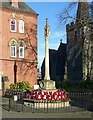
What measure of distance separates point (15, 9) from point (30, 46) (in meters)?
6.05

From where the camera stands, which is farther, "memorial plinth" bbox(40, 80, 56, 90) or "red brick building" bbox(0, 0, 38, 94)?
"red brick building" bbox(0, 0, 38, 94)

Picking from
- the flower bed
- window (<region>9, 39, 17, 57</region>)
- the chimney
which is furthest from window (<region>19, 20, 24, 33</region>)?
the flower bed

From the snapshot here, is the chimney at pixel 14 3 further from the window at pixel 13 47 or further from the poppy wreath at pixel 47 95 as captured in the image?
the poppy wreath at pixel 47 95

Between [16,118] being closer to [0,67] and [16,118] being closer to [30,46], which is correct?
[0,67]

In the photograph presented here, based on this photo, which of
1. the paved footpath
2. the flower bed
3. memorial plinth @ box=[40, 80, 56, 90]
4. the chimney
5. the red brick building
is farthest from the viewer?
the chimney

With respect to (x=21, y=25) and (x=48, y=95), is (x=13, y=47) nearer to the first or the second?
(x=21, y=25)

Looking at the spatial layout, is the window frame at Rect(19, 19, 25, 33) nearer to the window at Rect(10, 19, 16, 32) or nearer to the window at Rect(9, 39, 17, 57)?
the window at Rect(10, 19, 16, 32)

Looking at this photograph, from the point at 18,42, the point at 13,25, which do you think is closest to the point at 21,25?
the point at 13,25

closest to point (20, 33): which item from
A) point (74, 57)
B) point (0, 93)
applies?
point (0, 93)

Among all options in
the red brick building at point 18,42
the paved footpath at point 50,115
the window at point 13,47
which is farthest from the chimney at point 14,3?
the paved footpath at point 50,115

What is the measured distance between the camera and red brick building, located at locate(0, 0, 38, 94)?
139ft

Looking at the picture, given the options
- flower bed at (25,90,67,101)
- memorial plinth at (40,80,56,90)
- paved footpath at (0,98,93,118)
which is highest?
memorial plinth at (40,80,56,90)

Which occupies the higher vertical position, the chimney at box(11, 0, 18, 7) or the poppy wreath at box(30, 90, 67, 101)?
the chimney at box(11, 0, 18, 7)

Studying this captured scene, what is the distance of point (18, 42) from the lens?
145 feet
